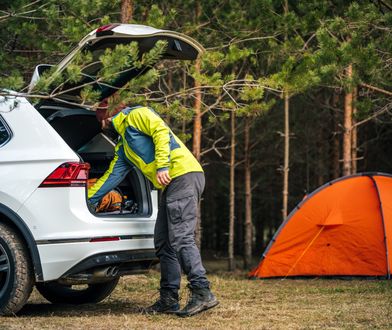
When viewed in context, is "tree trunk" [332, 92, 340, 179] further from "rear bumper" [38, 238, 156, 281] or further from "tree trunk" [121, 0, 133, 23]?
"rear bumper" [38, 238, 156, 281]

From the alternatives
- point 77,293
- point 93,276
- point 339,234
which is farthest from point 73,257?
point 339,234

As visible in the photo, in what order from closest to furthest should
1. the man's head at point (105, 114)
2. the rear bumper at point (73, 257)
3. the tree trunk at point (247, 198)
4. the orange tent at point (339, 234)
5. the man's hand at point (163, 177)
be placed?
the rear bumper at point (73, 257), the man's hand at point (163, 177), the man's head at point (105, 114), the orange tent at point (339, 234), the tree trunk at point (247, 198)

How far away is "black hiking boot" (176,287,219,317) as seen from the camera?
6.96 m

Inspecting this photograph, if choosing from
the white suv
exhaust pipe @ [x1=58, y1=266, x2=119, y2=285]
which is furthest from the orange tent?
exhaust pipe @ [x1=58, y1=266, x2=119, y2=285]

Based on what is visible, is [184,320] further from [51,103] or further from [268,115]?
[268,115]

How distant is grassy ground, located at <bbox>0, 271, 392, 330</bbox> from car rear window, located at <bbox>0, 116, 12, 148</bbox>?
1.52 metres

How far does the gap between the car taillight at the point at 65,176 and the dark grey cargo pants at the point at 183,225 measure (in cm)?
80

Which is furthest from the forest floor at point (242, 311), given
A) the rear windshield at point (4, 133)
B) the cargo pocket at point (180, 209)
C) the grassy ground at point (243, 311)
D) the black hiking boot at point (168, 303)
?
the rear windshield at point (4, 133)

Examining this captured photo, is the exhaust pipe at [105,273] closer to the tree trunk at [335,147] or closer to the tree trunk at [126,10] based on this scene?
the tree trunk at [126,10]

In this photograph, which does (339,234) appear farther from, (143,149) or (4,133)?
(4,133)

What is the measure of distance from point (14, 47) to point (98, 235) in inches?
249

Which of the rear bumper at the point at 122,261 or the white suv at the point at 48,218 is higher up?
the white suv at the point at 48,218

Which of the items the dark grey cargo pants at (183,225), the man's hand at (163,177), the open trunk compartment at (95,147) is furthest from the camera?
the open trunk compartment at (95,147)

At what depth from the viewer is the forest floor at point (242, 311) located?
21.5ft
